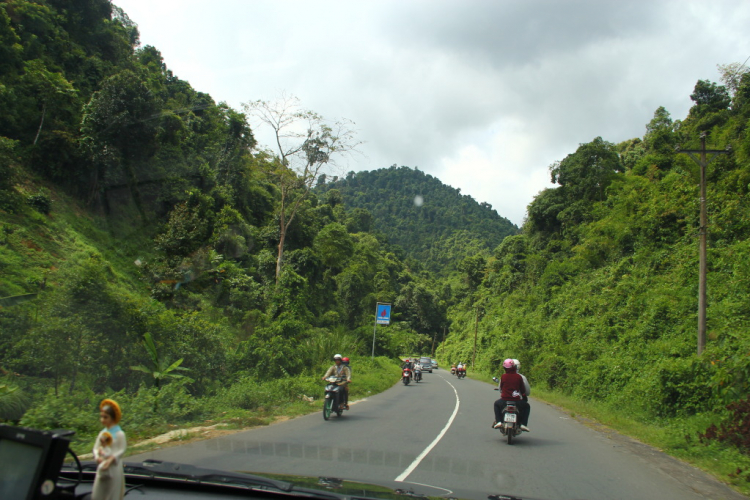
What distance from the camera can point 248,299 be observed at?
27.2 m

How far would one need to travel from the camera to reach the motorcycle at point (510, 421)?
932 cm

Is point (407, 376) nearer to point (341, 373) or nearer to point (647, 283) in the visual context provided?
point (647, 283)

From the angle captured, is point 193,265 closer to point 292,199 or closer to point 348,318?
point 292,199

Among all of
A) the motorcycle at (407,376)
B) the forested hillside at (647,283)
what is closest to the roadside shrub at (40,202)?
the motorcycle at (407,376)

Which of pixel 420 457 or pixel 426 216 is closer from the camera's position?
pixel 420 457

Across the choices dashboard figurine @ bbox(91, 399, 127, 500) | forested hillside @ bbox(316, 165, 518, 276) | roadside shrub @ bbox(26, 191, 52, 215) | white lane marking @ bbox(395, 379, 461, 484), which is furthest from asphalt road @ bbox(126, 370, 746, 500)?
forested hillside @ bbox(316, 165, 518, 276)

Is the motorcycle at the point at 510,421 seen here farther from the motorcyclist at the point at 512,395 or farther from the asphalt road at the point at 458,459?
the asphalt road at the point at 458,459

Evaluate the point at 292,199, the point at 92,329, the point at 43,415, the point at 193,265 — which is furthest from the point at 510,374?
the point at 292,199

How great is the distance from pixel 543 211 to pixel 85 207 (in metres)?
35.2

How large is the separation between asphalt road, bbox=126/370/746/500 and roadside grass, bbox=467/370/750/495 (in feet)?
1.07

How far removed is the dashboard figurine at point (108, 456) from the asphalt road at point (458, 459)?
279 centimetres

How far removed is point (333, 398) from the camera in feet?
39.1

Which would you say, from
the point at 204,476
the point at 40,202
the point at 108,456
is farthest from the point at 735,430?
the point at 40,202

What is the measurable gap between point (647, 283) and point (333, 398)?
760 inches
